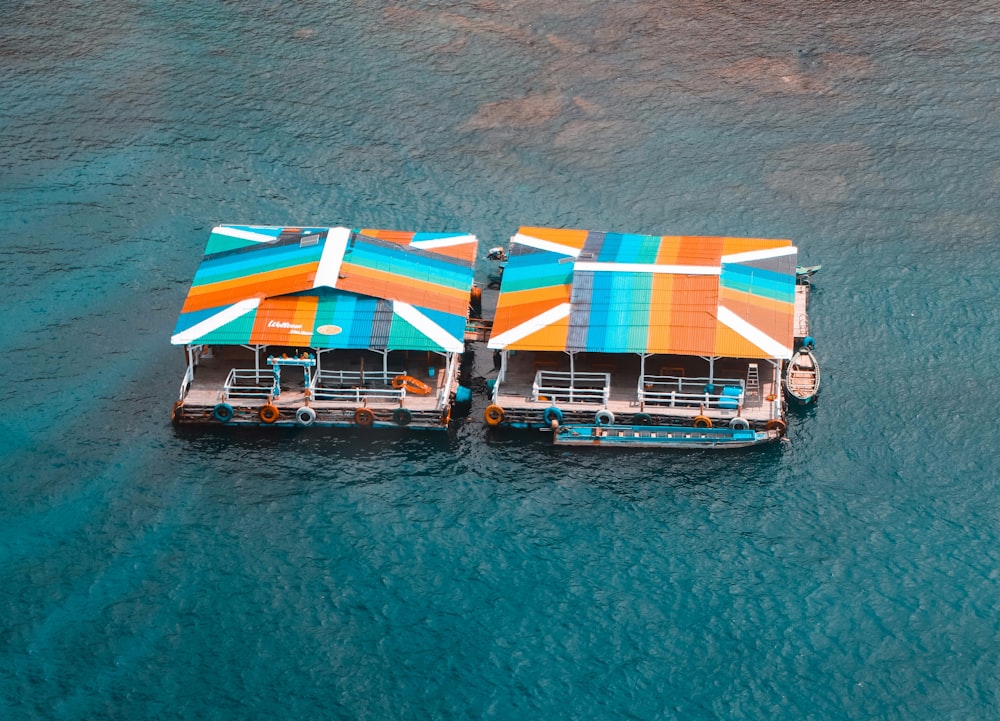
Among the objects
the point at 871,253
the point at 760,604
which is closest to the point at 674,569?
the point at 760,604

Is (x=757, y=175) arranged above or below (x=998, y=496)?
above

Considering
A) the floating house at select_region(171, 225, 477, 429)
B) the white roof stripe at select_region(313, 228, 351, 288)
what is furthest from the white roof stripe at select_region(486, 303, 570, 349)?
the white roof stripe at select_region(313, 228, 351, 288)

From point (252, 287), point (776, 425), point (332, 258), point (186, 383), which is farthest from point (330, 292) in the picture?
point (776, 425)

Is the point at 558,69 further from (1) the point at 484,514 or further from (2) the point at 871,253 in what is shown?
(1) the point at 484,514

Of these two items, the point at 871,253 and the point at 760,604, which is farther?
the point at 871,253

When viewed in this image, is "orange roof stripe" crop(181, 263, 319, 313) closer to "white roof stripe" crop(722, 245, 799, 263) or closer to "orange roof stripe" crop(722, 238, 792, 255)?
"white roof stripe" crop(722, 245, 799, 263)

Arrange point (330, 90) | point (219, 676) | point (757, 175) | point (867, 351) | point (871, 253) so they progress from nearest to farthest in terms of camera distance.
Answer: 1. point (219, 676)
2. point (867, 351)
3. point (871, 253)
4. point (757, 175)
5. point (330, 90)

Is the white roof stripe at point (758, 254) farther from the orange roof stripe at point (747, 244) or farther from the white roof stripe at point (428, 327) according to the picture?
the white roof stripe at point (428, 327)
